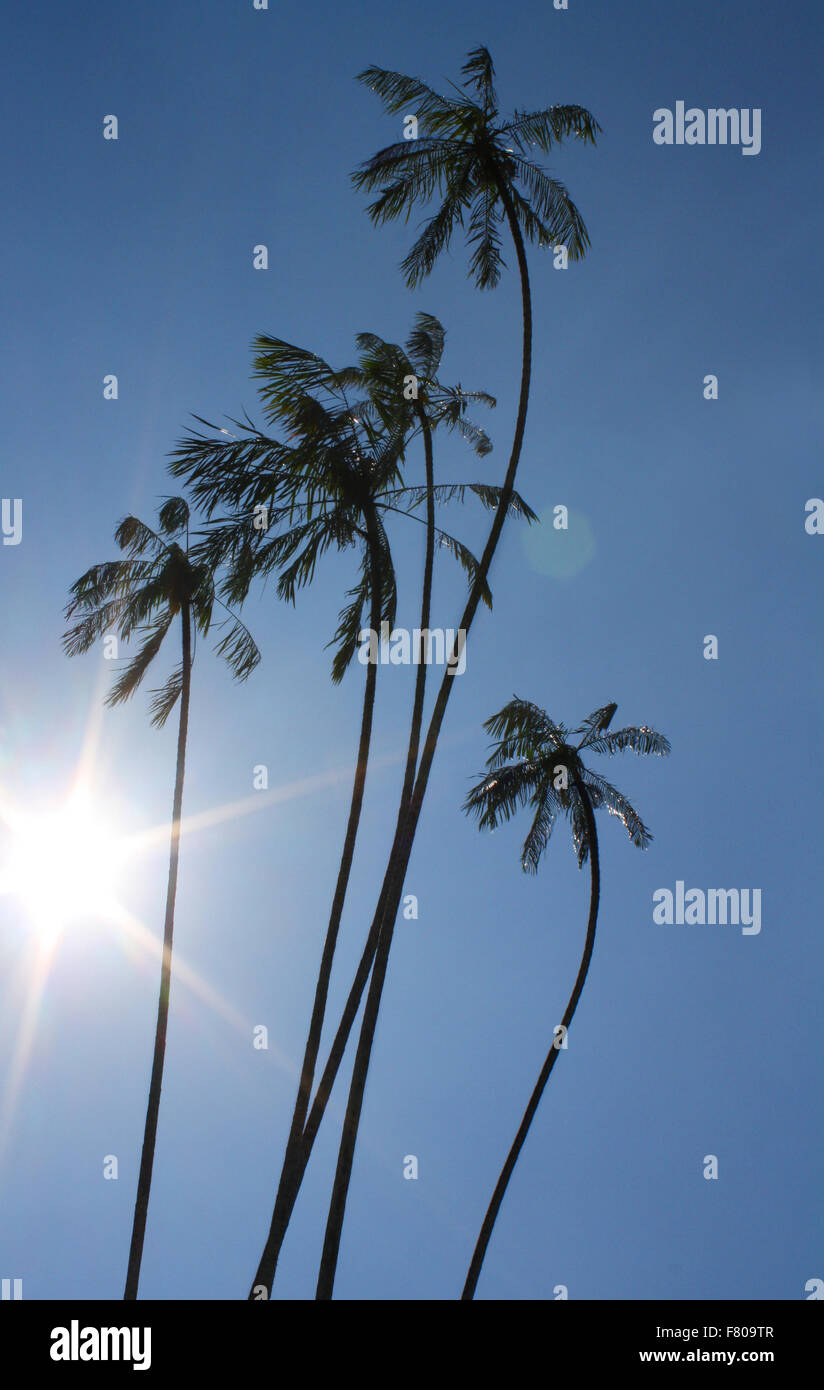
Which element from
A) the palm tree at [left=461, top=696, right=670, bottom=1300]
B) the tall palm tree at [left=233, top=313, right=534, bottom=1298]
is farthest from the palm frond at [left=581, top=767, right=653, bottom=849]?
the tall palm tree at [left=233, top=313, right=534, bottom=1298]

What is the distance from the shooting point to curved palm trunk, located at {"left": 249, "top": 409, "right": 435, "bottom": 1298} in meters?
12.2

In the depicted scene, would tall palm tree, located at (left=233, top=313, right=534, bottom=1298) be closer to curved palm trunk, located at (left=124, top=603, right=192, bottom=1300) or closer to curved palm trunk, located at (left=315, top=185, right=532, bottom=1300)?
curved palm trunk, located at (left=315, top=185, right=532, bottom=1300)

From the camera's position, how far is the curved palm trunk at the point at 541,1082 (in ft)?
56.7

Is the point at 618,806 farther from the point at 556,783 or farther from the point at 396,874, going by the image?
the point at 396,874

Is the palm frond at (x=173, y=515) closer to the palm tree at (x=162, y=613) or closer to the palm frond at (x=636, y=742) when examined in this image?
the palm tree at (x=162, y=613)

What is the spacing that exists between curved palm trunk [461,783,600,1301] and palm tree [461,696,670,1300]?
23mm

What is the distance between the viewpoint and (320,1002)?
43.7 feet

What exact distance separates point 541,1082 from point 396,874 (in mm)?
8346

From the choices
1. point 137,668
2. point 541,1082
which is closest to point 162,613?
point 137,668

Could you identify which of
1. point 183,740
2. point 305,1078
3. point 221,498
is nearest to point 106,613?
point 183,740

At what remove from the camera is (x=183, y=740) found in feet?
63.0
